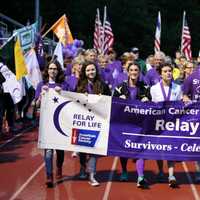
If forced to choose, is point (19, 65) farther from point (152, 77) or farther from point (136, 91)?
point (136, 91)

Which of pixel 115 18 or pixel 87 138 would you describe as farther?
pixel 115 18

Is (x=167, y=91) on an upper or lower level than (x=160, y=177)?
upper

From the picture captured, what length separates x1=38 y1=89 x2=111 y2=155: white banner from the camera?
9.03m

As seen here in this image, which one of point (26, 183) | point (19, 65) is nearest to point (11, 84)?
point (19, 65)

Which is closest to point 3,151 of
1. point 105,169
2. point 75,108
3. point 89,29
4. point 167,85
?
point 105,169

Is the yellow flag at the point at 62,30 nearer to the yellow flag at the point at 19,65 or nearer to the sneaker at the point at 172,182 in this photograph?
the yellow flag at the point at 19,65

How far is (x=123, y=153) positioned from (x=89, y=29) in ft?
121

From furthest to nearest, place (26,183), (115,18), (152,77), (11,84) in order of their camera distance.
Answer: (115,18), (11,84), (152,77), (26,183)

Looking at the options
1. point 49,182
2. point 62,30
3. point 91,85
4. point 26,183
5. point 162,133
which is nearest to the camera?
point 49,182

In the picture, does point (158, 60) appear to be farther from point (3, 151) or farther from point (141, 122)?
point (3, 151)

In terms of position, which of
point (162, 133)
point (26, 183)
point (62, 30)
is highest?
point (62, 30)

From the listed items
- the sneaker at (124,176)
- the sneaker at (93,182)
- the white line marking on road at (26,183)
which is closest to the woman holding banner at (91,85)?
the sneaker at (93,182)

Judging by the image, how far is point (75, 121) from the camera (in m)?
9.09

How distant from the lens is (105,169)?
10.4 metres
